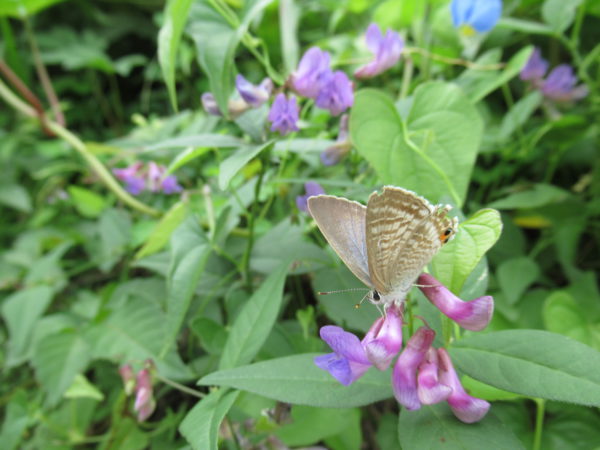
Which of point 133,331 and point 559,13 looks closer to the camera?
point 133,331

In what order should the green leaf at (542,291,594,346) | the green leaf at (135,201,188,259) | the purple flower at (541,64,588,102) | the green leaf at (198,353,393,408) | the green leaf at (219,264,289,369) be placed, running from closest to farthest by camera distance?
the green leaf at (198,353,393,408) < the green leaf at (219,264,289,369) < the green leaf at (542,291,594,346) < the green leaf at (135,201,188,259) < the purple flower at (541,64,588,102)

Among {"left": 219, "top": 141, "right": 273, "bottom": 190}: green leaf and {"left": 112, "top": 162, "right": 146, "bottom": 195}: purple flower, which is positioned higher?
{"left": 219, "top": 141, "right": 273, "bottom": 190}: green leaf

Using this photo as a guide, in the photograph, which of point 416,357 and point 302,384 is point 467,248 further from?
point 302,384

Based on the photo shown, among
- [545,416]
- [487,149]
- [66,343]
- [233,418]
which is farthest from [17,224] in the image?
[545,416]

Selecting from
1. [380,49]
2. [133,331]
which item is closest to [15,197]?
[133,331]

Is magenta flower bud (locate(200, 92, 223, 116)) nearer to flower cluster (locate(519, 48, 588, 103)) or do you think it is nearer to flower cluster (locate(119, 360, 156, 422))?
flower cluster (locate(119, 360, 156, 422))

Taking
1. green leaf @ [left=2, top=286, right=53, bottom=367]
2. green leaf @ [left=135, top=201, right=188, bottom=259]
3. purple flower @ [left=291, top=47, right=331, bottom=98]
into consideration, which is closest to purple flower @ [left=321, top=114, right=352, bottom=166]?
purple flower @ [left=291, top=47, right=331, bottom=98]

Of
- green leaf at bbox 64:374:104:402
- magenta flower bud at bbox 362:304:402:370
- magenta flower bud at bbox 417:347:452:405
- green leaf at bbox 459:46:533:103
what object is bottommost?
green leaf at bbox 64:374:104:402
